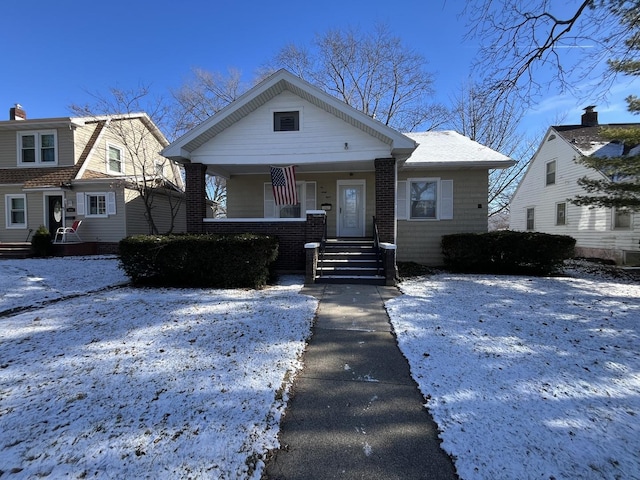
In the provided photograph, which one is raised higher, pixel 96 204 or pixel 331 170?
pixel 331 170

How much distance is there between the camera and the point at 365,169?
11164 millimetres

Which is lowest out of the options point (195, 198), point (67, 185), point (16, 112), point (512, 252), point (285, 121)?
point (512, 252)

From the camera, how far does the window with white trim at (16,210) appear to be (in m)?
14.6

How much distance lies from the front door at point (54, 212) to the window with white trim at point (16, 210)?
1.16m

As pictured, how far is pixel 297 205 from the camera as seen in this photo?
12141mm

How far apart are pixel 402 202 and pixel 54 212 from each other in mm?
15350

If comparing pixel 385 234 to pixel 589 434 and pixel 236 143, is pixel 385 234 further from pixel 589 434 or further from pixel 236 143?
pixel 589 434

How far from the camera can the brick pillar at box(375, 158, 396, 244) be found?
927 cm

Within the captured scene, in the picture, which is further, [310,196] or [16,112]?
[16,112]

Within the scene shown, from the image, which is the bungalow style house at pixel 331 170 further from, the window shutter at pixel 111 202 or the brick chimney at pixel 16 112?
the brick chimney at pixel 16 112

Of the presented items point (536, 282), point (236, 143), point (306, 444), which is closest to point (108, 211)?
point (236, 143)

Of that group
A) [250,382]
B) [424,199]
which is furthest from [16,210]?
[424,199]

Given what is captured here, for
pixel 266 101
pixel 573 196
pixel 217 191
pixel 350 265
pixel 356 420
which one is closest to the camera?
pixel 356 420

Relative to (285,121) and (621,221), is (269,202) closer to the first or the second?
(285,121)
